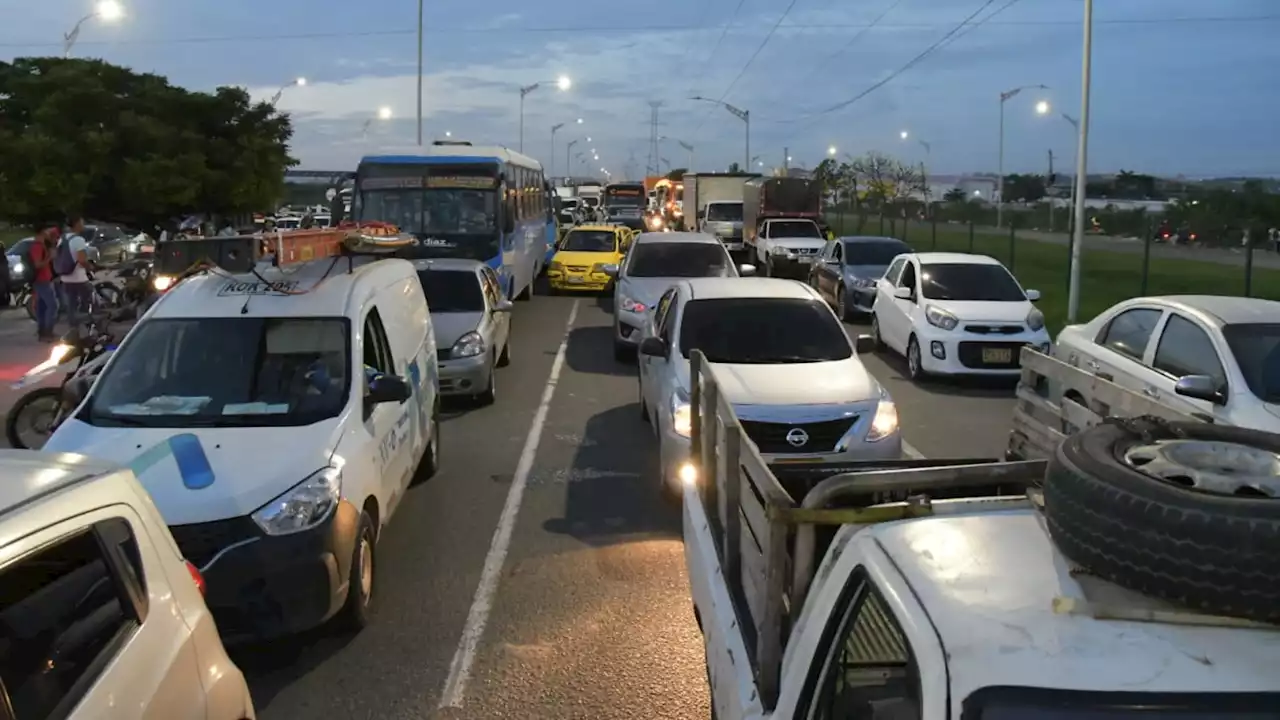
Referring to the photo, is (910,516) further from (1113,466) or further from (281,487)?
(281,487)

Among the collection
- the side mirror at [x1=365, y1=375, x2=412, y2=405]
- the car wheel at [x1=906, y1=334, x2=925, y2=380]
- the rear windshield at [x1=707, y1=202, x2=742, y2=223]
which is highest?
the rear windshield at [x1=707, y1=202, x2=742, y2=223]

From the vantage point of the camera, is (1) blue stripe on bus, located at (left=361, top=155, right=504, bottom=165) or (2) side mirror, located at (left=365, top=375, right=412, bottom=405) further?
(1) blue stripe on bus, located at (left=361, top=155, right=504, bottom=165)

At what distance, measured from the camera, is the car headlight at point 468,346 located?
1269 cm

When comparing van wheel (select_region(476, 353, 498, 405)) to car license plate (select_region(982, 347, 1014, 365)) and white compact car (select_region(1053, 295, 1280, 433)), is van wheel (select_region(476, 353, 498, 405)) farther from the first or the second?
white compact car (select_region(1053, 295, 1280, 433))

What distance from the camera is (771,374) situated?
346 inches

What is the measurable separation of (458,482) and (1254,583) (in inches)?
309

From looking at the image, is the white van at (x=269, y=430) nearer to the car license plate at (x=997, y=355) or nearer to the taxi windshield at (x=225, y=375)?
the taxi windshield at (x=225, y=375)

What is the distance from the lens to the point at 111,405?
670 cm

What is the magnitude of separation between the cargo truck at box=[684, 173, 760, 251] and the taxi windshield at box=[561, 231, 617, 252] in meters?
11.3

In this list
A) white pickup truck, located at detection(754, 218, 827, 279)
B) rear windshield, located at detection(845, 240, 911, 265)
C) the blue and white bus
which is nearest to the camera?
the blue and white bus

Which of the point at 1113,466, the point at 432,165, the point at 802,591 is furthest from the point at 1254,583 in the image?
the point at 432,165

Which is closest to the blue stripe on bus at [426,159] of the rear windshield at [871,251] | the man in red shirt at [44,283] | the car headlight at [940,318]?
the man in red shirt at [44,283]

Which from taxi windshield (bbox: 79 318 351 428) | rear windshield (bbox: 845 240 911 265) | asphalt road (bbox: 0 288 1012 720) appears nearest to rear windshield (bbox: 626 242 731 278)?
rear windshield (bbox: 845 240 911 265)

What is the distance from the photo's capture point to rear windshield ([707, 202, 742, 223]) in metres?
40.3
